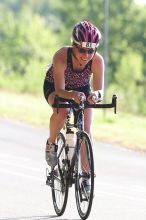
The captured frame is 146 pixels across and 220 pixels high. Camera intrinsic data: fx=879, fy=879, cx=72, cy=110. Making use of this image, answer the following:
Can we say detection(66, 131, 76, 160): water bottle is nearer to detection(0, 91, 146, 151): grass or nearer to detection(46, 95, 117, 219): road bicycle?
detection(46, 95, 117, 219): road bicycle

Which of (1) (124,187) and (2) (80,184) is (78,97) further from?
(1) (124,187)

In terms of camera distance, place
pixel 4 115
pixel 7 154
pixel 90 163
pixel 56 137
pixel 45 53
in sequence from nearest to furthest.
Result: pixel 90 163
pixel 56 137
pixel 7 154
pixel 4 115
pixel 45 53

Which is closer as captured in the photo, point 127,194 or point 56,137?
point 56,137

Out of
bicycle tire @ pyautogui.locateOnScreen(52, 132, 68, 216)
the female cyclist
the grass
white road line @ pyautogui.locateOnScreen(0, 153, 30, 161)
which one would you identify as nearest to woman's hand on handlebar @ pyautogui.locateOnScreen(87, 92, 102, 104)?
the female cyclist

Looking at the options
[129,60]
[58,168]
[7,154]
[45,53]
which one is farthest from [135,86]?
[58,168]

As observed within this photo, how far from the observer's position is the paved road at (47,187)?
28.5 ft

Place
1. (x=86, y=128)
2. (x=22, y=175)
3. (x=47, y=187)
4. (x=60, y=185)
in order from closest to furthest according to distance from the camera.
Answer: (x=86, y=128) → (x=60, y=185) → (x=47, y=187) → (x=22, y=175)

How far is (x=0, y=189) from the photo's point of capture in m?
10.1

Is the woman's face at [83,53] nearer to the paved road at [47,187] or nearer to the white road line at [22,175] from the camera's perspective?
the paved road at [47,187]

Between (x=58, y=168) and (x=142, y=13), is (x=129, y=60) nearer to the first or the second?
(x=142, y=13)

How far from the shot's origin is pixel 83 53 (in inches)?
316

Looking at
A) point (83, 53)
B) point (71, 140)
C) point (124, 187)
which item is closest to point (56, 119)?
Answer: point (71, 140)

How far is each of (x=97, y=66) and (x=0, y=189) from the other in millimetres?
2580

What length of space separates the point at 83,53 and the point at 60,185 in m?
1.47
